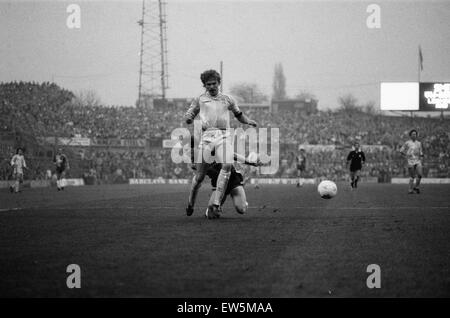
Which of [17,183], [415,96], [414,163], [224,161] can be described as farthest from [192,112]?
[415,96]

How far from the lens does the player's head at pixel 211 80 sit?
36.9 feet

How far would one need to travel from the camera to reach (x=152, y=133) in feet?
192

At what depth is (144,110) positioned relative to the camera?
214ft

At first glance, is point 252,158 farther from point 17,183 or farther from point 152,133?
point 152,133

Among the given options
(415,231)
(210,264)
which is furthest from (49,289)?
(415,231)

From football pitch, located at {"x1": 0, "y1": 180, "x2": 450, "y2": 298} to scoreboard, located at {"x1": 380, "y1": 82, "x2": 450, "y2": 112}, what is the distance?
48.3 metres

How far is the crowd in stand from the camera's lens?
50188mm

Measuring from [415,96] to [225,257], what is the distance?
177 feet

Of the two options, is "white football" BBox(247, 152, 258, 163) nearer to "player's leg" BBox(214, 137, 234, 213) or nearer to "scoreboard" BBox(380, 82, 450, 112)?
"player's leg" BBox(214, 137, 234, 213)

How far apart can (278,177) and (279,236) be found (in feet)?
147

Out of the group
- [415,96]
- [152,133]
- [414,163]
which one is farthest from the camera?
[152,133]

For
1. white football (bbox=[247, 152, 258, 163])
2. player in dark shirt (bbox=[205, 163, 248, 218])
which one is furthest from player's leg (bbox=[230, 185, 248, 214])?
white football (bbox=[247, 152, 258, 163])

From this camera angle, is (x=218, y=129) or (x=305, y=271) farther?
(x=218, y=129)
